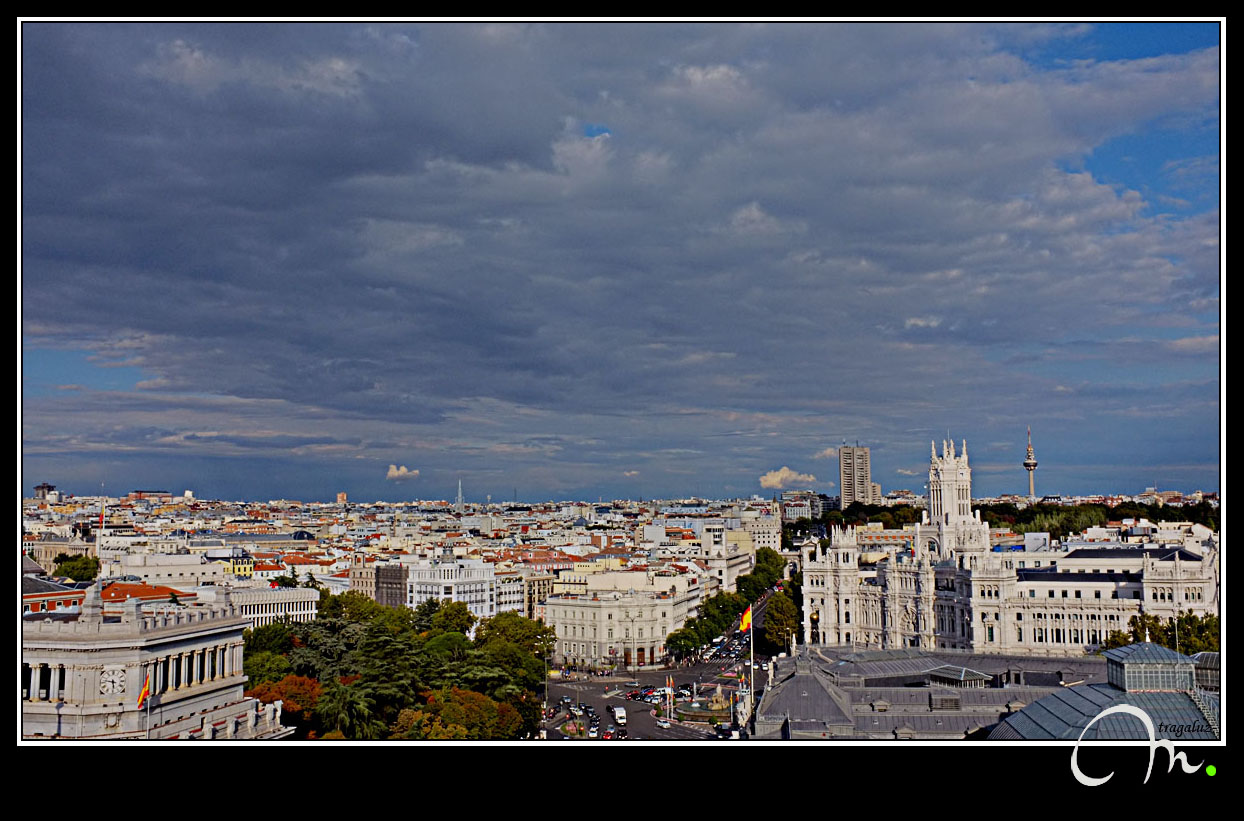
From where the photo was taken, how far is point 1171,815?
989 cm

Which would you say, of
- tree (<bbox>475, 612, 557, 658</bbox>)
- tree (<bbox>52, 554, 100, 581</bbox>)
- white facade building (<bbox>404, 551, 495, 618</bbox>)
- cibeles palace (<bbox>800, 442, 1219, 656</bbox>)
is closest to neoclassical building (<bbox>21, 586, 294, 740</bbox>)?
tree (<bbox>475, 612, 557, 658</bbox>)

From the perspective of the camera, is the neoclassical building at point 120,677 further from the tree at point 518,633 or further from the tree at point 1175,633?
the tree at point 1175,633

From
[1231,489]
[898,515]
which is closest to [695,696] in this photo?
[1231,489]

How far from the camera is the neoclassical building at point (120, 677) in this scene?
18453mm

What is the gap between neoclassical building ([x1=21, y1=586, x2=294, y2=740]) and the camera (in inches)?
727

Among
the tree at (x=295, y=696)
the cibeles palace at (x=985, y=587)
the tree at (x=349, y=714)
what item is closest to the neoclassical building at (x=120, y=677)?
the tree at (x=349, y=714)

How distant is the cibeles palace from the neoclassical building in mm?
30731

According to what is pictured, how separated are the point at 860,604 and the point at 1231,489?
45603 mm

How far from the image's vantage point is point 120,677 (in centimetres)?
1881

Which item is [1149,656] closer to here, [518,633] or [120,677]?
[120,677]

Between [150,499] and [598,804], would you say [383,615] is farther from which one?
[150,499]

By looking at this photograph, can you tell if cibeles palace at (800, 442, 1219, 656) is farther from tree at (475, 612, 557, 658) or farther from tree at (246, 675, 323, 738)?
tree at (246, 675, 323, 738)

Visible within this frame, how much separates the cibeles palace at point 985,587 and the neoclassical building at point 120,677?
101 ft

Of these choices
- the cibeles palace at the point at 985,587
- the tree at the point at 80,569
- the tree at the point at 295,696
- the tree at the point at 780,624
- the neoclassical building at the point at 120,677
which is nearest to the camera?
the neoclassical building at the point at 120,677
